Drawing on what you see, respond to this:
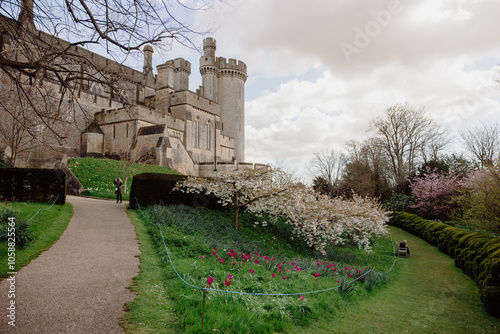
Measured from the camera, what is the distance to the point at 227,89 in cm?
4931

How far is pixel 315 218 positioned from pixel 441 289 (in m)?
5.25

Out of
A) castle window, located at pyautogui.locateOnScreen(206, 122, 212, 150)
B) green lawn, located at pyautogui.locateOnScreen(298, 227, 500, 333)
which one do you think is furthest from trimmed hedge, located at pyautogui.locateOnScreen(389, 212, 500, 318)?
castle window, located at pyautogui.locateOnScreen(206, 122, 212, 150)

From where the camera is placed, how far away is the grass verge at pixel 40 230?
22.2 ft

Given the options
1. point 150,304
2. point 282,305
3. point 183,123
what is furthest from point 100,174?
point 282,305

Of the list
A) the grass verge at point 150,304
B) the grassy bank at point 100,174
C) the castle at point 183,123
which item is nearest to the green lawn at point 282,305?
the grass verge at point 150,304

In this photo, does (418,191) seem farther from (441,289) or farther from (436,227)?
(441,289)

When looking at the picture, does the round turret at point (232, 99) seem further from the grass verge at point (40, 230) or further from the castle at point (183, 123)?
the grass verge at point (40, 230)

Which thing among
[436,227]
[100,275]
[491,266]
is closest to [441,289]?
[491,266]

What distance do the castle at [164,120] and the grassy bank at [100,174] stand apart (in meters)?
1.50

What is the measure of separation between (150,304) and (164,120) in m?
33.6

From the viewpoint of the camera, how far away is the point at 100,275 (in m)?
6.07

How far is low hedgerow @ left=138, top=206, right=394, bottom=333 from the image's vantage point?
466 centimetres

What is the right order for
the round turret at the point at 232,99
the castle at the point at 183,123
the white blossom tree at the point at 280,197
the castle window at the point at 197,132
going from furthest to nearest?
1. the round turret at the point at 232,99
2. the castle window at the point at 197,132
3. the castle at the point at 183,123
4. the white blossom tree at the point at 280,197

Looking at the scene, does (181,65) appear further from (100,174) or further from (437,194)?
(437,194)
